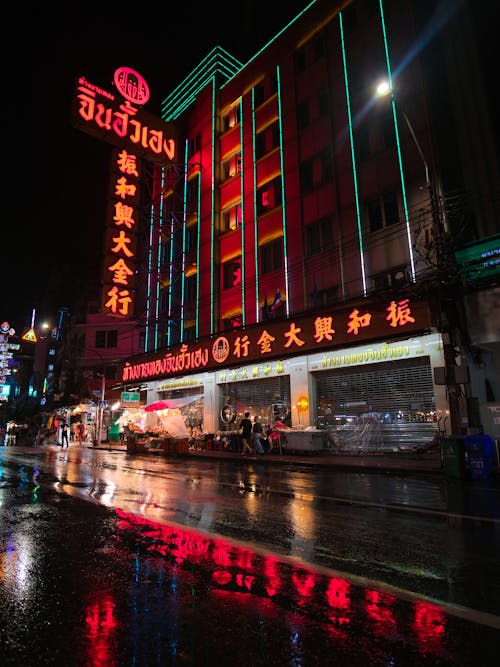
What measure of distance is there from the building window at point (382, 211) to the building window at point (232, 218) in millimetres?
9260

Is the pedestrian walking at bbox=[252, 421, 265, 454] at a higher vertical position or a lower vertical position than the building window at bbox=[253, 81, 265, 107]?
lower

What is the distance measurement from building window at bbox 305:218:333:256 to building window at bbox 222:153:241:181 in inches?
337

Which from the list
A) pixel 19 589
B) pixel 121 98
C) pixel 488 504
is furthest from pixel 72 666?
pixel 121 98

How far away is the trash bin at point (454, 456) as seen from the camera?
38.0ft

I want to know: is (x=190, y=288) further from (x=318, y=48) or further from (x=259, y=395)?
(x=318, y=48)

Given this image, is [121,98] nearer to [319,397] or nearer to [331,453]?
[319,397]

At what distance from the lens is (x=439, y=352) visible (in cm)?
1587

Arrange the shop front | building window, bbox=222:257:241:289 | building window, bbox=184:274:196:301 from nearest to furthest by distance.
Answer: the shop front → building window, bbox=222:257:241:289 → building window, bbox=184:274:196:301

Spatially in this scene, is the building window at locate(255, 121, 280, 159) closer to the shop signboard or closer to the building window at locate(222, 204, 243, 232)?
the building window at locate(222, 204, 243, 232)

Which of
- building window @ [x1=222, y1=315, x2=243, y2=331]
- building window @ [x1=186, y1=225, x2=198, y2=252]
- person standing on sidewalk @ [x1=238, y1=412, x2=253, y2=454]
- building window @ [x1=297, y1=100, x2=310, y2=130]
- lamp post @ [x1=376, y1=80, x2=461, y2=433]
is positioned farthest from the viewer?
building window @ [x1=186, y1=225, x2=198, y2=252]

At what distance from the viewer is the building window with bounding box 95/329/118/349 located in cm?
4844

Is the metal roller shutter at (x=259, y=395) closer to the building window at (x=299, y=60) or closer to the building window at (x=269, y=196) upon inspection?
the building window at (x=269, y=196)

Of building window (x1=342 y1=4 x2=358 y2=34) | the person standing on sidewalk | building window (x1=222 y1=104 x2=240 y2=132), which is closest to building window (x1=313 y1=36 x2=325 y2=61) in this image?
building window (x1=342 y1=4 x2=358 y2=34)

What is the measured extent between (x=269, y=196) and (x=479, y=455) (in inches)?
708
